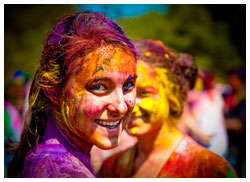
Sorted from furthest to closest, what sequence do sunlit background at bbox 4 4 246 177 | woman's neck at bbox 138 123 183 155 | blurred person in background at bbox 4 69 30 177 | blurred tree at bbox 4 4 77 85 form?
blurred tree at bbox 4 4 77 85 → sunlit background at bbox 4 4 246 177 → blurred person in background at bbox 4 69 30 177 → woman's neck at bbox 138 123 183 155

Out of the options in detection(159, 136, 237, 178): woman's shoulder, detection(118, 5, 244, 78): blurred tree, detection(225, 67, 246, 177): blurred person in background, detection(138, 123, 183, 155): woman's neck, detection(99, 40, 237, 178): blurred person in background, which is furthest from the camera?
detection(118, 5, 244, 78): blurred tree

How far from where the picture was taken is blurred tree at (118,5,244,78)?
9.43m

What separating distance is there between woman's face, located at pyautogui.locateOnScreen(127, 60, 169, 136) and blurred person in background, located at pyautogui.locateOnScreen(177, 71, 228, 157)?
1500mm

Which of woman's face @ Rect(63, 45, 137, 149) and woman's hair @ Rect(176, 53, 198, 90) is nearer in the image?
woman's face @ Rect(63, 45, 137, 149)

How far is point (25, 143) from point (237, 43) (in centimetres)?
1133

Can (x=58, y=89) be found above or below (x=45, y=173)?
above

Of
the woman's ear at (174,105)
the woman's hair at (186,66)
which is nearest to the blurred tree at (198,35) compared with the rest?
the woman's hair at (186,66)

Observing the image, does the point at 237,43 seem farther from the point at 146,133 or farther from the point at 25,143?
the point at 25,143

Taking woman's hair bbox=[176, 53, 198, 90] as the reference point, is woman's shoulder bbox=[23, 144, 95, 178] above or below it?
below

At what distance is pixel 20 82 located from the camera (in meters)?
4.78

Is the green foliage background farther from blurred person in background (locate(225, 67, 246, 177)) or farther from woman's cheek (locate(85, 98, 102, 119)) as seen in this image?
woman's cheek (locate(85, 98, 102, 119))

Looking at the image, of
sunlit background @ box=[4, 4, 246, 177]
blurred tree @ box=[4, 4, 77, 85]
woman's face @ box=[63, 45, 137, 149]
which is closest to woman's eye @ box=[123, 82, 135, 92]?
woman's face @ box=[63, 45, 137, 149]

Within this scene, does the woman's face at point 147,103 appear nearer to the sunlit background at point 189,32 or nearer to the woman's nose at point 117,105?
the woman's nose at point 117,105
